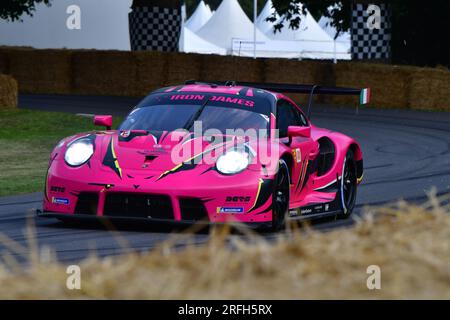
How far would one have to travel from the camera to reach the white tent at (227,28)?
5959 cm

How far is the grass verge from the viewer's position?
3.61 metres

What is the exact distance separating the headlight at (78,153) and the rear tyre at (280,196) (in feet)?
4.67

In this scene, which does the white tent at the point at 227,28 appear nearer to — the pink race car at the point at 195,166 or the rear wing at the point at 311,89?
the rear wing at the point at 311,89

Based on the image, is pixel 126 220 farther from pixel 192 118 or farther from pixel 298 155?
pixel 298 155

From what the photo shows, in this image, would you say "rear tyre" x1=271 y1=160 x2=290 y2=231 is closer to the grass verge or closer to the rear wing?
the rear wing

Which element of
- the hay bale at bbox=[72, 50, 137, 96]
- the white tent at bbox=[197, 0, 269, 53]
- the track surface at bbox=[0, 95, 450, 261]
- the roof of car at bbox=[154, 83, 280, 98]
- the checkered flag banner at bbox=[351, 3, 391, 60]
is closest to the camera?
the track surface at bbox=[0, 95, 450, 261]

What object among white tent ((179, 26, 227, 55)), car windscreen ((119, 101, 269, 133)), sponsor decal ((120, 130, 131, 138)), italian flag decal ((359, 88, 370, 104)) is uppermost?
italian flag decal ((359, 88, 370, 104))

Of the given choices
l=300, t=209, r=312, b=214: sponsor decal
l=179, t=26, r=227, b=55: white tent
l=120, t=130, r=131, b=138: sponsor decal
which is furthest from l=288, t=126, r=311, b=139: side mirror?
l=179, t=26, r=227, b=55: white tent

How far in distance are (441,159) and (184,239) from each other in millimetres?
9211

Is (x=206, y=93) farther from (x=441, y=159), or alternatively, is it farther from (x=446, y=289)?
(x=441, y=159)

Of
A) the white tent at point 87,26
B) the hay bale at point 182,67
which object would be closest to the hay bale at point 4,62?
the hay bale at point 182,67

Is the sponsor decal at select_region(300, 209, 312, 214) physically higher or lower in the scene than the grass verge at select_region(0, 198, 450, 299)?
lower

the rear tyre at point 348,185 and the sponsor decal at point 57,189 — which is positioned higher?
the sponsor decal at point 57,189

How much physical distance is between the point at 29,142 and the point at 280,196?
36.4 ft
